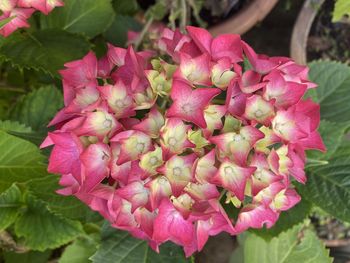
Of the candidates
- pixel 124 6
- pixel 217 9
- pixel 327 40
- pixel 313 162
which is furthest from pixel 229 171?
pixel 327 40

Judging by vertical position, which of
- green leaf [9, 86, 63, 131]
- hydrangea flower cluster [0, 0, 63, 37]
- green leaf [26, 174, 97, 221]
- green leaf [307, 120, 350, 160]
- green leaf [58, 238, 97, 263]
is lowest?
green leaf [58, 238, 97, 263]

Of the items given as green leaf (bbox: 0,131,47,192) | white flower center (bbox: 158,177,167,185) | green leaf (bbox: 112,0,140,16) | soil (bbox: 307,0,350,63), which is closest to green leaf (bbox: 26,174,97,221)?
green leaf (bbox: 0,131,47,192)

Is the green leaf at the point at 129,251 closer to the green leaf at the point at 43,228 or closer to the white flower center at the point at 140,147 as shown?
the green leaf at the point at 43,228

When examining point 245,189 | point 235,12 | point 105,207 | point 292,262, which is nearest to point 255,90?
point 245,189

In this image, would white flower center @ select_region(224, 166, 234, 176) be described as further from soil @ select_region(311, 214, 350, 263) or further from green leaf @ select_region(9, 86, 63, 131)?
soil @ select_region(311, 214, 350, 263)

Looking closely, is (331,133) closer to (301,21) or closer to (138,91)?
(138,91)

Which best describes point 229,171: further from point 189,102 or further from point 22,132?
point 22,132
